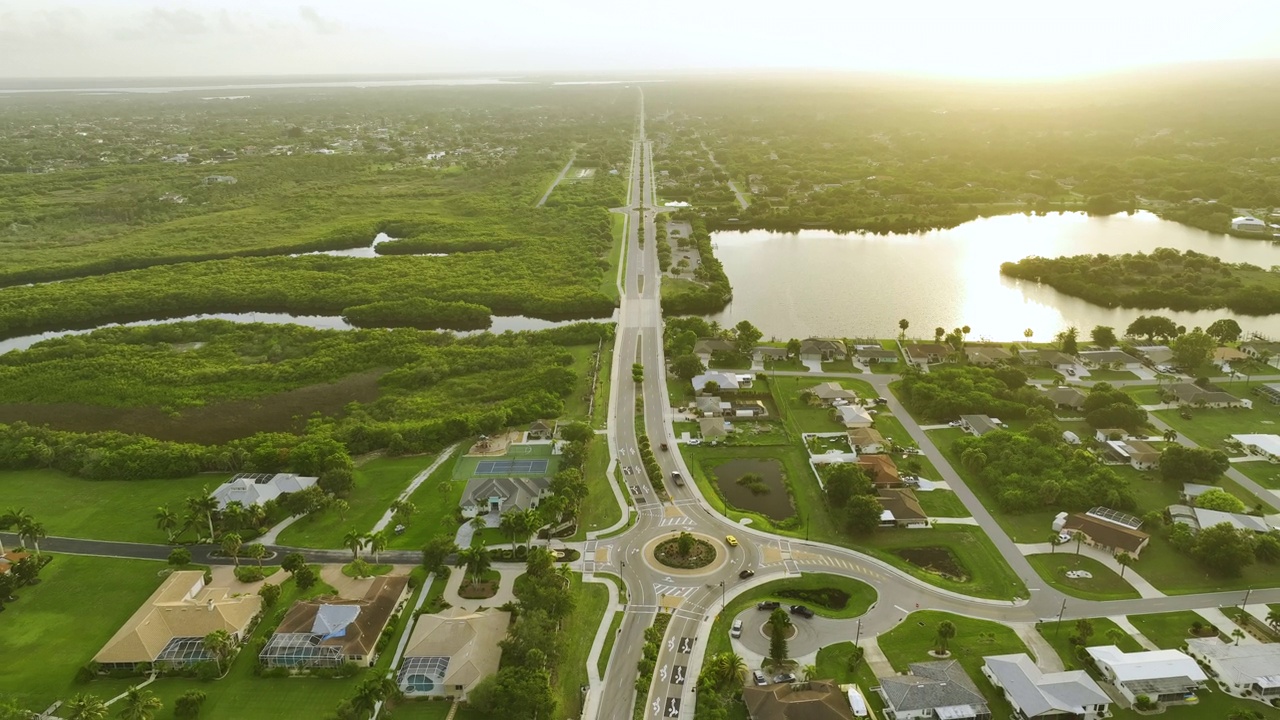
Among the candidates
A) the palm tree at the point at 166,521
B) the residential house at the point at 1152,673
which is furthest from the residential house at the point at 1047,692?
the palm tree at the point at 166,521

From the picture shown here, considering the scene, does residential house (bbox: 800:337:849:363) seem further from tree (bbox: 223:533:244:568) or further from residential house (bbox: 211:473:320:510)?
tree (bbox: 223:533:244:568)

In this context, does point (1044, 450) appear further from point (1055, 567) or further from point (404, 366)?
point (404, 366)

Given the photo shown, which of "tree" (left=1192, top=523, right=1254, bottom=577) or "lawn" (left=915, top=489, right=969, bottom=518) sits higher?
"tree" (left=1192, top=523, right=1254, bottom=577)

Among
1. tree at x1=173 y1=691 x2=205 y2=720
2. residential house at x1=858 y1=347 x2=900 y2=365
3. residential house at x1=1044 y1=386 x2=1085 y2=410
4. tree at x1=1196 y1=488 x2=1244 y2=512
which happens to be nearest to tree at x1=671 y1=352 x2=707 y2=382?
residential house at x1=858 y1=347 x2=900 y2=365

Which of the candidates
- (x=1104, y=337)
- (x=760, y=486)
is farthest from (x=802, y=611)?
(x=1104, y=337)

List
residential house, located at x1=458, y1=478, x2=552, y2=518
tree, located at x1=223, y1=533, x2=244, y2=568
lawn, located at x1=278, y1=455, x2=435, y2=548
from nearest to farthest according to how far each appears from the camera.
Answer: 1. tree, located at x1=223, y1=533, x2=244, y2=568
2. lawn, located at x1=278, y1=455, x2=435, y2=548
3. residential house, located at x1=458, y1=478, x2=552, y2=518

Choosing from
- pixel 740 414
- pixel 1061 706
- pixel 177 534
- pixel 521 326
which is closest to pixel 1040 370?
pixel 740 414

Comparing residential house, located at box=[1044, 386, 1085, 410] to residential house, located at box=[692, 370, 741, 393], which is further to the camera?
residential house, located at box=[692, 370, 741, 393]

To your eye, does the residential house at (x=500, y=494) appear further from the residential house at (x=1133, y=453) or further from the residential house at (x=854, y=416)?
the residential house at (x=1133, y=453)
